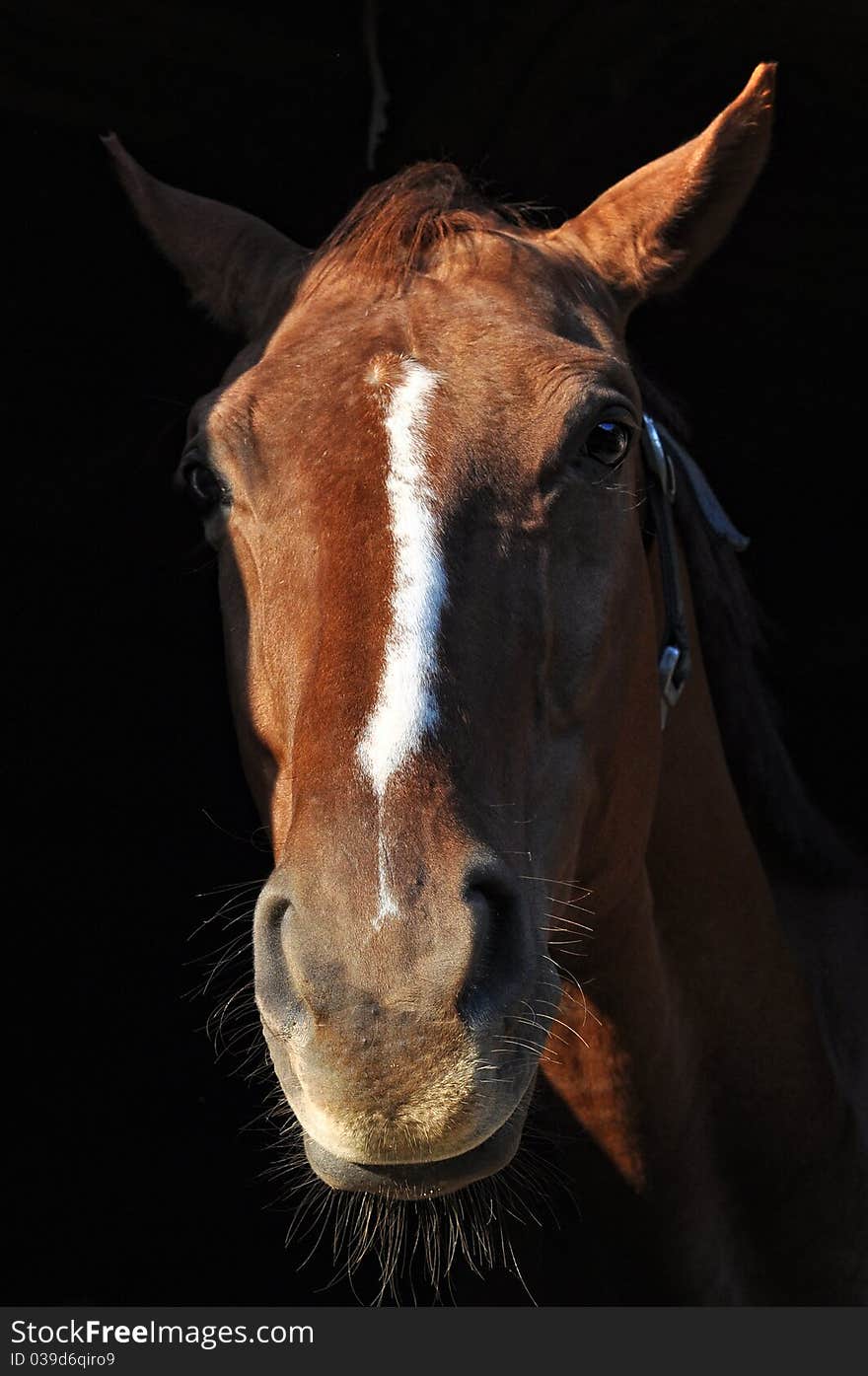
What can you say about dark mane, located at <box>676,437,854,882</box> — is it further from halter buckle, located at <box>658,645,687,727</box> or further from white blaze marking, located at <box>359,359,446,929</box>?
white blaze marking, located at <box>359,359,446,929</box>

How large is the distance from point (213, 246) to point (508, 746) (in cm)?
153

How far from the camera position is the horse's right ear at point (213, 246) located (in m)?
2.92

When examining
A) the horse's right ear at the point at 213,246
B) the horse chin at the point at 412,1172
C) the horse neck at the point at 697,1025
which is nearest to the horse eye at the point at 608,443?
the horse neck at the point at 697,1025

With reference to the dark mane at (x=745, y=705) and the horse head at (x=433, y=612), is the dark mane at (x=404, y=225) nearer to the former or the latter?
the horse head at (x=433, y=612)

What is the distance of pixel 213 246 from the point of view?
2969 millimetres

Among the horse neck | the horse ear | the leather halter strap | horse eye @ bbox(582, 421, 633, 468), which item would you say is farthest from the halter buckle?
the horse ear

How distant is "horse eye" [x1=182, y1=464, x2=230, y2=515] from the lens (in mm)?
2402

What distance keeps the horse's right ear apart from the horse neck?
1046mm

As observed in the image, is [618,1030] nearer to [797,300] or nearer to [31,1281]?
[31,1281]

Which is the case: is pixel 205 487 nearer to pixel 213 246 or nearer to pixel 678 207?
pixel 213 246

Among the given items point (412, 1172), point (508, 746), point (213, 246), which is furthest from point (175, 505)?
point (412, 1172)

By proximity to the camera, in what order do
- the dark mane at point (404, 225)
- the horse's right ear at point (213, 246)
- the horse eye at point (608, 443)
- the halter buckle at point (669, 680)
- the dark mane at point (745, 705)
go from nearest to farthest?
the horse eye at point (608, 443) → the dark mane at point (404, 225) → the halter buckle at point (669, 680) → the horse's right ear at point (213, 246) → the dark mane at point (745, 705)

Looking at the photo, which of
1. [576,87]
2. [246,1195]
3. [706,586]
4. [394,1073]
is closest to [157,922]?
[246,1195]

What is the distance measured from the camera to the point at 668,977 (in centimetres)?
271
